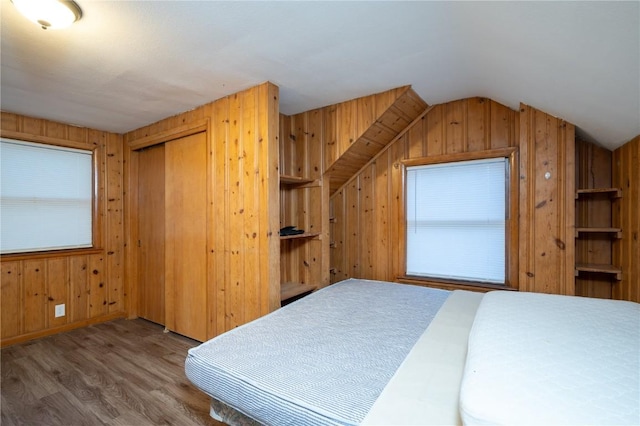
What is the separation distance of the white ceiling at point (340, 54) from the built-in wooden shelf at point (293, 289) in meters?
1.75

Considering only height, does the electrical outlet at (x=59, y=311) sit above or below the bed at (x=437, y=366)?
below

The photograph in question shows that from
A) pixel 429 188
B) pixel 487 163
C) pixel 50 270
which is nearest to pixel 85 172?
pixel 50 270

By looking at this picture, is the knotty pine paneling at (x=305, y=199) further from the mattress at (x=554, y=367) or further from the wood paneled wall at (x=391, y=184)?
the mattress at (x=554, y=367)

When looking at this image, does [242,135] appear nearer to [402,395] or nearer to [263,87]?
[263,87]

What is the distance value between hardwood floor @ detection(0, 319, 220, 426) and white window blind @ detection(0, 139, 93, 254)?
→ 1.00m

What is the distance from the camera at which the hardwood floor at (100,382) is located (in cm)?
167

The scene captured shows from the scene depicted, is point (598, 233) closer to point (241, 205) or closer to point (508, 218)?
point (508, 218)

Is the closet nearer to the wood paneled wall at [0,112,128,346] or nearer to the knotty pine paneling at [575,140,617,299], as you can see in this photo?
the wood paneled wall at [0,112,128,346]

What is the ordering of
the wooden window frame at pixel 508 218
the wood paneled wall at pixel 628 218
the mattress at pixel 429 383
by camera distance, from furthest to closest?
the wooden window frame at pixel 508 218
the wood paneled wall at pixel 628 218
the mattress at pixel 429 383

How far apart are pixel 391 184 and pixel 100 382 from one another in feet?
9.75

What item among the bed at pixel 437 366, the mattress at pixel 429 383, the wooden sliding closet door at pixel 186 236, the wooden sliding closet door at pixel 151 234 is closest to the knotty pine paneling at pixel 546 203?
the bed at pixel 437 366

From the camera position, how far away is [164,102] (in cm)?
244

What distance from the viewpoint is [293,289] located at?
2.57 metres

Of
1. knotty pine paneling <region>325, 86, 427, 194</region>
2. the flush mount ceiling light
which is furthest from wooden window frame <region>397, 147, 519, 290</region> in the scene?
the flush mount ceiling light
